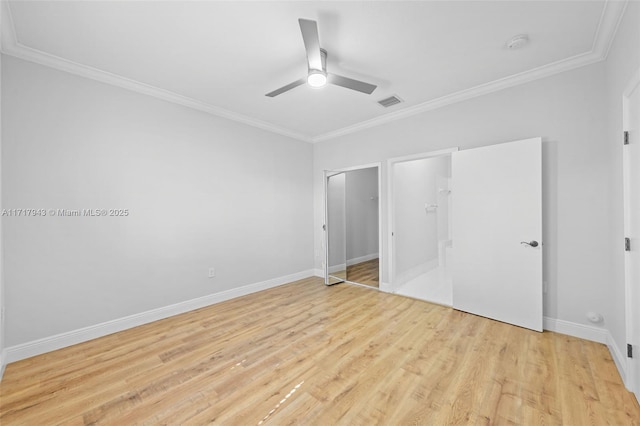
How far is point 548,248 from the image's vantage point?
264cm

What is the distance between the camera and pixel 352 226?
19.4ft

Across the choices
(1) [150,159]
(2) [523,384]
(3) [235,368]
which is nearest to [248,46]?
(1) [150,159]

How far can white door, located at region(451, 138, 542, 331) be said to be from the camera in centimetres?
261

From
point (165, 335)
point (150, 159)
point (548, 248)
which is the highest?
point (150, 159)

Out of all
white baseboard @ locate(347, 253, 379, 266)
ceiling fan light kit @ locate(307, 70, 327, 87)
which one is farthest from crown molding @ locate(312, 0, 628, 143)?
white baseboard @ locate(347, 253, 379, 266)

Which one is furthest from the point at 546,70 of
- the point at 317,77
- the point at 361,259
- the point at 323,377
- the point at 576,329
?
the point at 361,259

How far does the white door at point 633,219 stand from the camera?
1657mm

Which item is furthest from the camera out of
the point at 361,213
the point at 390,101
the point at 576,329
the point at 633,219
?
the point at 361,213

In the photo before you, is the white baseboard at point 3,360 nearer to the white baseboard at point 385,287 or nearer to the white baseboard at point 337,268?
the white baseboard at point 337,268

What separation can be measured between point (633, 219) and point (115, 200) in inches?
183

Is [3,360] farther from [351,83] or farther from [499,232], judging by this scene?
[499,232]

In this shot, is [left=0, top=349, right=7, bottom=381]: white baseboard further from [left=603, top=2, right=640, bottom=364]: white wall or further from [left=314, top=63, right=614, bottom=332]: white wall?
[left=314, top=63, right=614, bottom=332]: white wall

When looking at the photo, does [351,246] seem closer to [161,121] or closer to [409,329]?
[409,329]

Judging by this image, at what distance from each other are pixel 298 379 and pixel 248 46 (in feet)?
9.54
